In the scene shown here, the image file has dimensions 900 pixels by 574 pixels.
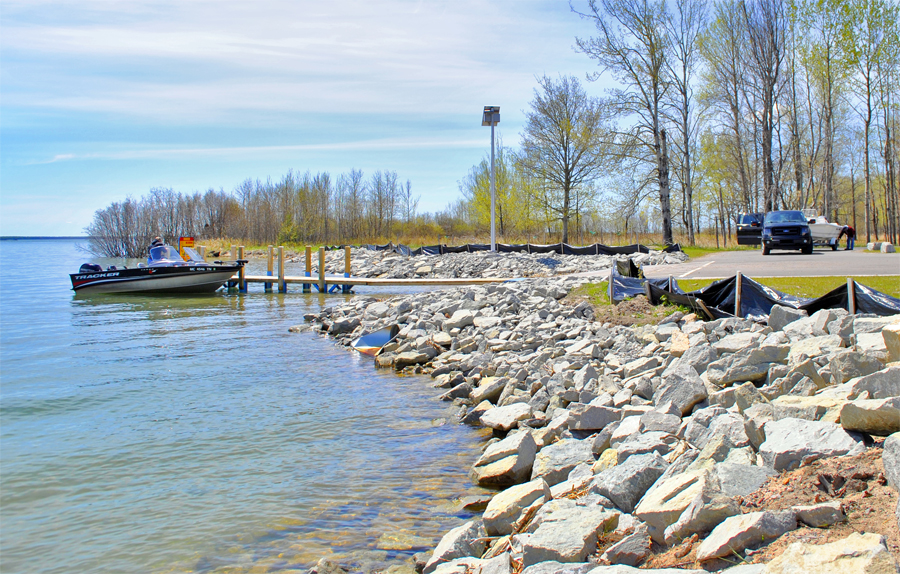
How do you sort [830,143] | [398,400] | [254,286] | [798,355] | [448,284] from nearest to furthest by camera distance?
[798,355] < [398,400] < [448,284] < [254,286] < [830,143]

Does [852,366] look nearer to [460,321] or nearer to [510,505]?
[510,505]

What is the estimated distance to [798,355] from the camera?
18.9 feet

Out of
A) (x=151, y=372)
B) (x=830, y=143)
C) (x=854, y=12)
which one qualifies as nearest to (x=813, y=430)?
(x=151, y=372)

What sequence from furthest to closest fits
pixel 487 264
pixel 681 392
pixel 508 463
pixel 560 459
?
1. pixel 487 264
2. pixel 681 392
3. pixel 508 463
4. pixel 560 459

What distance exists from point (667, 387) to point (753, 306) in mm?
3793

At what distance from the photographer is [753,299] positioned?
877cm

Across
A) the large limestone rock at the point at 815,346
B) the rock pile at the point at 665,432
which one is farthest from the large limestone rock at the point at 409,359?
→ the large limestone rock at the point at 815,346

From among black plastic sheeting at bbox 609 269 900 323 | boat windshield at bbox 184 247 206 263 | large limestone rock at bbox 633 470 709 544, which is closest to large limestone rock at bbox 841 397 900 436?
large limestone rock at bbox 633 470 709 544

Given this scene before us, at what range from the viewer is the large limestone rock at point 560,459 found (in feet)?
16.6

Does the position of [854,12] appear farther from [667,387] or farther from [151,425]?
[151,425]

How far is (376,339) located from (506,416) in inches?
256

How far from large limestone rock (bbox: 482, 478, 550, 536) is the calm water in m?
0.58

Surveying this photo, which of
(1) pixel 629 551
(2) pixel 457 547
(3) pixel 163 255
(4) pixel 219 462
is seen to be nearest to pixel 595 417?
(2) pixel 457 547

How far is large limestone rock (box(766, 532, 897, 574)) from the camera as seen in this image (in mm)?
2322
